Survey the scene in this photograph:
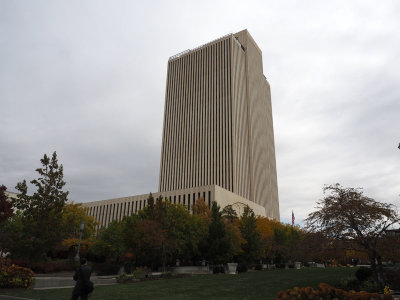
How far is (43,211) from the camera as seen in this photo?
81.7 ft

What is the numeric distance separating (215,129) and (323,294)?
345 ft

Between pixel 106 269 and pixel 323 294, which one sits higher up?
pixel 323 294

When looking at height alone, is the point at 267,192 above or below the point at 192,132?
below

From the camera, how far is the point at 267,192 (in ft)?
448

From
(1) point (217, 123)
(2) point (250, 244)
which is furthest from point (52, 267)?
(1) point (217, 123)

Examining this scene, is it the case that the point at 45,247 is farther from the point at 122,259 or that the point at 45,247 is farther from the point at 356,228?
the point at 356,228

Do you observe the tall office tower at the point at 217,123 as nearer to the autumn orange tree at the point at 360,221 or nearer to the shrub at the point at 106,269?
the shrub at the point at 106,269

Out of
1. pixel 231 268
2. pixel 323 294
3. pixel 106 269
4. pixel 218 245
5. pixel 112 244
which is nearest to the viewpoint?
pixel 323 294

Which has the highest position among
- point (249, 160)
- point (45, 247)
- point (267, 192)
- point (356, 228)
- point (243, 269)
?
point (249, 160)

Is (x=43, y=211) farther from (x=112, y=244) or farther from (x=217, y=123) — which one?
(x=217, y=123)

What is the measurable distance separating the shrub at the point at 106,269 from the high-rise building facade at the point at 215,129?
54.8 metres

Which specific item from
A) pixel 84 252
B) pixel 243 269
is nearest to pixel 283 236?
pixel 243 269

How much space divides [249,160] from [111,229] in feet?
280

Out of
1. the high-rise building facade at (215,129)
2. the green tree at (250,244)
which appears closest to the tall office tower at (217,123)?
the high-rise building facade at (215,129)
